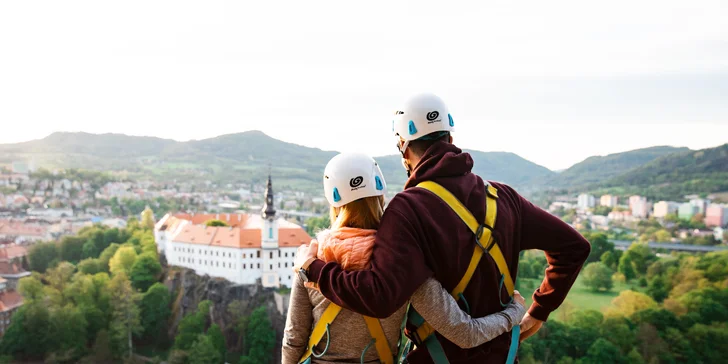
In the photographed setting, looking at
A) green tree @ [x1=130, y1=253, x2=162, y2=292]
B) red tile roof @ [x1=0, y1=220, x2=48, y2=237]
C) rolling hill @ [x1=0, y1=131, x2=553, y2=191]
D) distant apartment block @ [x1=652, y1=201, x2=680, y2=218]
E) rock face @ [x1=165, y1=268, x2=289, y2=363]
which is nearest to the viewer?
rock face @ [x1=165, y1=268, x2=289, y2=363]

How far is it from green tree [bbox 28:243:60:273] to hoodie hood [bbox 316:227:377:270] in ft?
130

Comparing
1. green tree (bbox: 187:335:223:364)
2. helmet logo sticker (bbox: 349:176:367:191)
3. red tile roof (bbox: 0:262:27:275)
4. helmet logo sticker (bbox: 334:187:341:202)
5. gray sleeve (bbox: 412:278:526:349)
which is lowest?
green tree (bbox: 187:335:223:364)

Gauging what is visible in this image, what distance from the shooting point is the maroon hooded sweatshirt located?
159 centimetres

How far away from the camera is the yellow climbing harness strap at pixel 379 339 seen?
5.90 feet

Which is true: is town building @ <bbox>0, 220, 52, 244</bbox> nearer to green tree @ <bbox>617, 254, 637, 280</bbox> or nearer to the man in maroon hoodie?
green tree @ <bbox>617, 254, 637, 280</bbox>

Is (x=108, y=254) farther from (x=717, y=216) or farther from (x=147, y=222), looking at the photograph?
(x=717, y=216)

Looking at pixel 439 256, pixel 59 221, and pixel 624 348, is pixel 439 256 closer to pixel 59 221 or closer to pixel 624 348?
pixel 624 348

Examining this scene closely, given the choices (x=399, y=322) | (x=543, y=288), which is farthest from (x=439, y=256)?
(x=543, y=288)

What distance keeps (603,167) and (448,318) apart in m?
85.6

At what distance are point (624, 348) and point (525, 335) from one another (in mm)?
23661

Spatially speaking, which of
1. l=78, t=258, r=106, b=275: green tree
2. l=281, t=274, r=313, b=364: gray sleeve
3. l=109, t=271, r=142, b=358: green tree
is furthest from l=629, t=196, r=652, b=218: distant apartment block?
l=281, t=274, r=313, b=364: gray sleeve

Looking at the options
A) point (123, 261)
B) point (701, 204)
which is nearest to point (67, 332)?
point (123, 261)

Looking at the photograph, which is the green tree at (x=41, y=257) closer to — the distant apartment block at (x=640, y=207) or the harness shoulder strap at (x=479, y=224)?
the harness shoulder strap at (x=479, y=224)

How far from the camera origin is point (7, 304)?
2925cm
